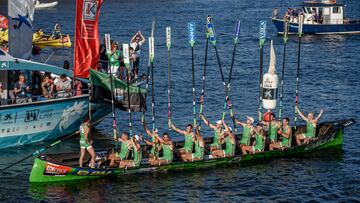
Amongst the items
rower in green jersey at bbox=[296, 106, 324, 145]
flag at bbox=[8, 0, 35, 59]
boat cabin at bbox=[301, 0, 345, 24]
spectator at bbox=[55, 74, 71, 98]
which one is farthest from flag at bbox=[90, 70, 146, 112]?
boat cabin at bbox=[301, 0, 345, 24]

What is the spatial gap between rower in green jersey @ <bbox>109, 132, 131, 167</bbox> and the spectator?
5919mm

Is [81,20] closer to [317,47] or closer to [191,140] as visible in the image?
[191,140]

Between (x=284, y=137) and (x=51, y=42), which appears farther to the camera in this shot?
(x=51, y=42)

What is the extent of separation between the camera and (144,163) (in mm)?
38000

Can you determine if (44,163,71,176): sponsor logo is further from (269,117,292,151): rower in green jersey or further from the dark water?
(269,117,292,151): rower in green jersey

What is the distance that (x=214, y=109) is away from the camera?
5397cm

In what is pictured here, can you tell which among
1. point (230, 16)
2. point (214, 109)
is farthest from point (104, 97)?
point (230, 16)

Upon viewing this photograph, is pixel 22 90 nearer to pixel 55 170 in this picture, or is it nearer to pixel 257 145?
pixel 55 170

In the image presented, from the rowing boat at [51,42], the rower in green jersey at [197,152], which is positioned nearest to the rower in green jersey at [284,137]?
the rower in green jersey at [197,152]

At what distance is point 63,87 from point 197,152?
8.78 metres

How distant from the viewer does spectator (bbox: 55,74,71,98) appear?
140 ft

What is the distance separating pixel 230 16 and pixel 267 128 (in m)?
85.9

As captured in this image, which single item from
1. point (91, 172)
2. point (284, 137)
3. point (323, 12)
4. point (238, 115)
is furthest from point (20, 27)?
point (323, 12)

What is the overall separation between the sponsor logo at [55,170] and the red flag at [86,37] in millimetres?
7149
